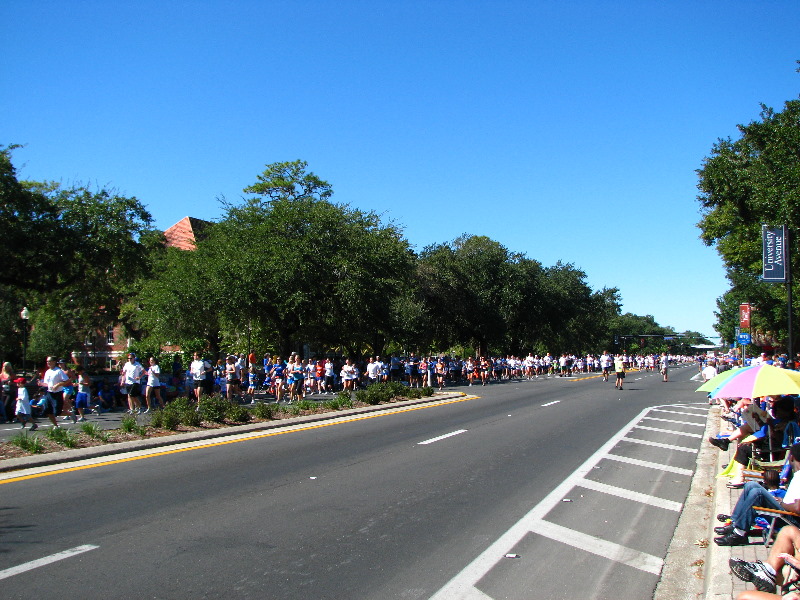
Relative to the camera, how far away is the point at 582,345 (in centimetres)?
10781

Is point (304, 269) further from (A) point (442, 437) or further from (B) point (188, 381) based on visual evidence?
(A) point (442, 437)

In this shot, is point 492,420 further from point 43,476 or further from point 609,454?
point 43,476

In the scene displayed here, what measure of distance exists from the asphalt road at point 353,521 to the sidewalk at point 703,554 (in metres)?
0.18

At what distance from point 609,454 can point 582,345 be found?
98320 mm

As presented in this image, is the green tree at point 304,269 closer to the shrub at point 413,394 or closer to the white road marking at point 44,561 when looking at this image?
the shrub at point 413,394

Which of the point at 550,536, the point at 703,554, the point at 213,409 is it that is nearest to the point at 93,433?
the point at 213,409

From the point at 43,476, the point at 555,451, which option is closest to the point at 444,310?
the point at 555,451

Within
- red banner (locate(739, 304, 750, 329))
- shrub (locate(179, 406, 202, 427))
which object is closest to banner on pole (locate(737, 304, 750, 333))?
red banner (locate(739, 304, 750, 329))

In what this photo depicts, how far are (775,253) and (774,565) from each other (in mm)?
15938

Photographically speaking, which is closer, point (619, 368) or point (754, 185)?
point (754, 185)

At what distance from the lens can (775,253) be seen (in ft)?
62.5

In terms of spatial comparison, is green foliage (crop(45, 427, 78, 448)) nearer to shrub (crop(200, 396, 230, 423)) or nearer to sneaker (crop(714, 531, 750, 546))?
shrub (crop(200, 396, 230, 423))

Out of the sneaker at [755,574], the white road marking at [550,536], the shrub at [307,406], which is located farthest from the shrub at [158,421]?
the sneaker at [755,574]

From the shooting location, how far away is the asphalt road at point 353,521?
5742 mm
